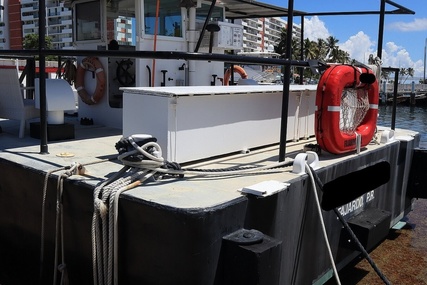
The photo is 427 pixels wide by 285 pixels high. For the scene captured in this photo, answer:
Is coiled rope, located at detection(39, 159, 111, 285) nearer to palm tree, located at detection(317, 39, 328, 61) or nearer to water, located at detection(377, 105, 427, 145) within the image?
water, located at detection(377, 105, 427, 145)

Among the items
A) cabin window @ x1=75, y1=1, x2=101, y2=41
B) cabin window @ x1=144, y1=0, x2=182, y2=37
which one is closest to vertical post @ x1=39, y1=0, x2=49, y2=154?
cabin window @ x1=144, y1=0, x2=182, y2=37

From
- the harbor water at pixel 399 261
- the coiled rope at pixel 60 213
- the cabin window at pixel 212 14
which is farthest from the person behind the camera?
the cabin window at pixel 212 14

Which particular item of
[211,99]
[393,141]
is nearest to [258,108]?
[211,99]

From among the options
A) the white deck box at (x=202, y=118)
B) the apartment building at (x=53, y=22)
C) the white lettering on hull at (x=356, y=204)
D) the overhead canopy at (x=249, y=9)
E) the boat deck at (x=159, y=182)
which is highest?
the apartment building at (x=53, y=22)

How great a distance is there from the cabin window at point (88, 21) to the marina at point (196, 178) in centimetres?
58

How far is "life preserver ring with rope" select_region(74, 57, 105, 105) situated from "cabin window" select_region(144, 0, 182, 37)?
0.76 meters

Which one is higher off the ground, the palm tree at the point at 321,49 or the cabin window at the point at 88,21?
the palm tree at the point at 321,49

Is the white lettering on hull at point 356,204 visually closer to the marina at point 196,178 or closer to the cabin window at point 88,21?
the marina at point 196,178

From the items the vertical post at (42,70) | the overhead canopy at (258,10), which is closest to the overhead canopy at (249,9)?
the overhead canopy at (258,10)

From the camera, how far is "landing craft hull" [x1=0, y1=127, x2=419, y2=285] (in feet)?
8.14

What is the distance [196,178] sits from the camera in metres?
3.09

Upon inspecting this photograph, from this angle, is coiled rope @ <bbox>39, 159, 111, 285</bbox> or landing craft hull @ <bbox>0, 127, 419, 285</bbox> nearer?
landing craft hull @ <bbox>0, 127, 419, 285</bbox>

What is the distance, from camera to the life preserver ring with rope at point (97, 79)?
18.4 ft

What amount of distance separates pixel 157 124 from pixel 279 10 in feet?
12.1
